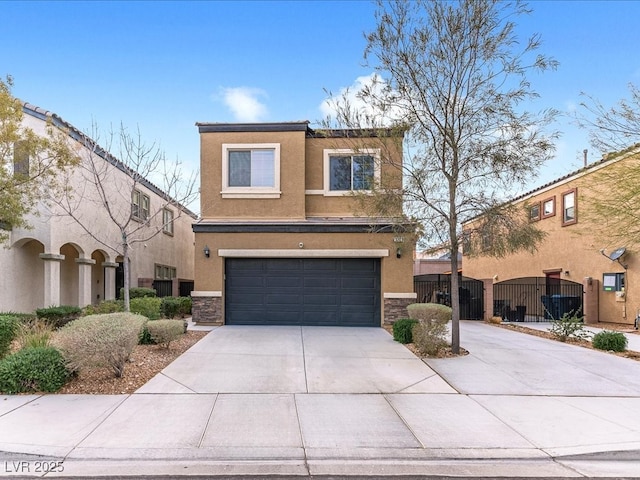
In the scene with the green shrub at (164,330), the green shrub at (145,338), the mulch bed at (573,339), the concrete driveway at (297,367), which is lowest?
the mulch bed at (573,339)

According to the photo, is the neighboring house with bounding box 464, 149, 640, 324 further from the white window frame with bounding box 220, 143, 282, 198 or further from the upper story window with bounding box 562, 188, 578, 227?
the white window frame with bounding box 220, 143, 282, 198

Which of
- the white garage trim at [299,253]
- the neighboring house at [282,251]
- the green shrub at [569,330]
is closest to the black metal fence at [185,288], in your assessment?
the neighboring house at [282,251]

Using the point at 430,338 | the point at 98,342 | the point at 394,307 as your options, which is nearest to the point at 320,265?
the point at 394,307

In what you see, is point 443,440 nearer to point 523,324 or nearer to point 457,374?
point 457,374

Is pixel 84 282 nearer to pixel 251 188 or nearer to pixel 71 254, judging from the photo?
pixel 71 254

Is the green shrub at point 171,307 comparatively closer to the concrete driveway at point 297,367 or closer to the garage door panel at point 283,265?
the garage door panel at point 283,265

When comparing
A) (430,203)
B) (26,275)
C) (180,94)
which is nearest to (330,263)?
(430,203)

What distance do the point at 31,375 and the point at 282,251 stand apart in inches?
322

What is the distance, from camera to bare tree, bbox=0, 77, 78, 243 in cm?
1062

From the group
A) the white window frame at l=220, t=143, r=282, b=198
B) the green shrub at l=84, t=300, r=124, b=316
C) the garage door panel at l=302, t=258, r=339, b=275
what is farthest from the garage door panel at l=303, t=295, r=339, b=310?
the green shrub at l=84, t=300, r=124, b=316

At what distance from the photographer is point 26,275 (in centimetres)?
1476

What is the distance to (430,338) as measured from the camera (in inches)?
368

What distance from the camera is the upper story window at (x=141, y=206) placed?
749 inches

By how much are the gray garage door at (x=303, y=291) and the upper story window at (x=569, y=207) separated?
9.92 meters
